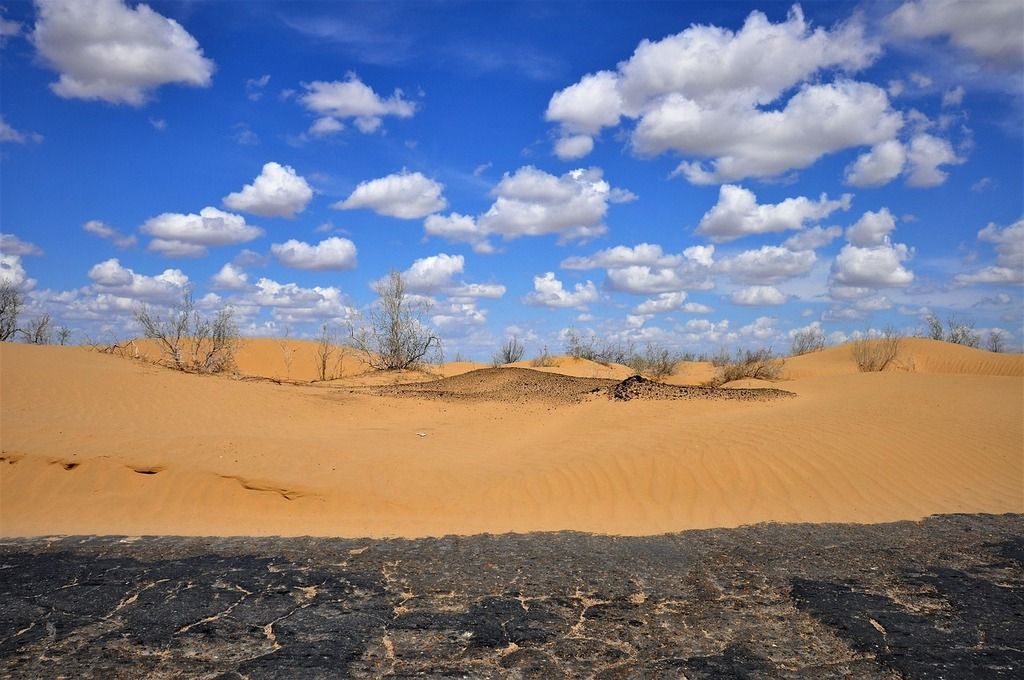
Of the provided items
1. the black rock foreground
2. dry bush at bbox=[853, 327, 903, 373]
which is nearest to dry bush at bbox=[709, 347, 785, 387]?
dry bush at bbox=[853, 327, 903, 373]

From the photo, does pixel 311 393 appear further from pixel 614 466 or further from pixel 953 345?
pixel 953 345

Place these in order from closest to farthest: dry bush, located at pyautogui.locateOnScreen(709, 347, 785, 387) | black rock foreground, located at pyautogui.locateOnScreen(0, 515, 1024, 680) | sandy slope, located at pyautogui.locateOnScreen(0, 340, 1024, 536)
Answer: black rock foreground, located at pyautogui.locateOnScreen(0, 515, 1024, 680)
sandy slope, located at pyautogui.locateOnScreen(0, 340, 1024, 536)
dry bush, located at pyautogui.locateOnScreen(709, 347, 785, 387)

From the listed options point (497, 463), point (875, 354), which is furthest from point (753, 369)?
point (497, 463)

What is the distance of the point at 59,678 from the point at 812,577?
5.10 meters

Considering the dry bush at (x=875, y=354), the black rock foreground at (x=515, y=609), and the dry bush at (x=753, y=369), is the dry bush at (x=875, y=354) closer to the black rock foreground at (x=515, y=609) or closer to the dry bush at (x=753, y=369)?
the dry bush at (x=753, y=369)

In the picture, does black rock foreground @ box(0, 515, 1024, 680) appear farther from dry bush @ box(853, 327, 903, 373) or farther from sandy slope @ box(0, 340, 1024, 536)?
dry bush @ box(853, 327, 903, 373)

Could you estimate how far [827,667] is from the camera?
148 inches

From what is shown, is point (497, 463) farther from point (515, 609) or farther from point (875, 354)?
point (875, 354)

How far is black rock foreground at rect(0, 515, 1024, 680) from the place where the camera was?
149 inches

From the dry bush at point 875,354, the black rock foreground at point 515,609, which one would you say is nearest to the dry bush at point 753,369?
the dry bush at point 875,354

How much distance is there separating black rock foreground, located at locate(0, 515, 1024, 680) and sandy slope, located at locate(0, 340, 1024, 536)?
1.41 meters

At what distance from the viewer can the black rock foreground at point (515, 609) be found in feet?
12.4

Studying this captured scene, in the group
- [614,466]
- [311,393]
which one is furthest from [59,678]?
[311,393]

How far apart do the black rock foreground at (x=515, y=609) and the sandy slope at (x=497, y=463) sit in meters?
1.41
